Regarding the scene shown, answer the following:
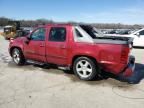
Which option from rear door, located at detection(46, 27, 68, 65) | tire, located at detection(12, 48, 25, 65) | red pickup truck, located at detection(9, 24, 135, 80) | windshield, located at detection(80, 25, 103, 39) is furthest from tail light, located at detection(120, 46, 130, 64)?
tire, located at detection(12, 48, 25, 65)

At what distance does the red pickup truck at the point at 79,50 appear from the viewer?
244 inches

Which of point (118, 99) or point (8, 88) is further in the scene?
point (8, 88)

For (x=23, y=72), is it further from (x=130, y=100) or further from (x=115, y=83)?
(x=130, y=100)

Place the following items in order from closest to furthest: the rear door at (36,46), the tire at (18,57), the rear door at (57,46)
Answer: the rear door at (57,46) → the rear door at (36,46) → the tire at (18,57)

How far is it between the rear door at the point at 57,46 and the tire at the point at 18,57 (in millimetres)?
1678

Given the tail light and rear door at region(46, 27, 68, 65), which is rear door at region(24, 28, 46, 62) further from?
the tail light

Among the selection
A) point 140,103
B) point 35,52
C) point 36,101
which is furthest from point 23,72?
point 140,103

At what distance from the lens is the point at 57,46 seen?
7.36 metres

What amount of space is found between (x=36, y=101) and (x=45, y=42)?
307cm

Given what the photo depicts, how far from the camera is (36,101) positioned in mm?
5078

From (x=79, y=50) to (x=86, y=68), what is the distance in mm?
608

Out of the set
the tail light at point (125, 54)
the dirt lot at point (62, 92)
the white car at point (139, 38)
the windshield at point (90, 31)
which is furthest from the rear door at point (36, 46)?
the white car at point (139, 38)

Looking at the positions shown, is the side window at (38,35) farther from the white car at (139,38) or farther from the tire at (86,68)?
the white car at (139,38)

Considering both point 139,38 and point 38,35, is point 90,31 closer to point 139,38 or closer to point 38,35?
point 38,35
